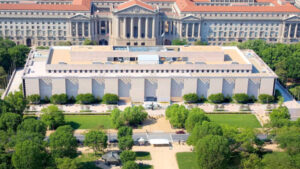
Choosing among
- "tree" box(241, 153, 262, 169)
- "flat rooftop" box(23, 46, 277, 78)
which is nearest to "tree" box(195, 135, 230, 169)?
"tree" box(241, 153, 262, 169)

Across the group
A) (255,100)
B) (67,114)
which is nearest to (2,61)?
(67,114)

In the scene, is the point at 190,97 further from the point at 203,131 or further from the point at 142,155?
the point at 142,155

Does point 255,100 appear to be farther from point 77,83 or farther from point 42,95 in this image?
point 42,95

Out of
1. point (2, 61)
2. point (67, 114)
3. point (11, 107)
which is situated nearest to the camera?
point (11, 107)

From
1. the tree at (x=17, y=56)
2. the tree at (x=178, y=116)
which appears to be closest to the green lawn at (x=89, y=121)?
the tree at (x=178, y=116)

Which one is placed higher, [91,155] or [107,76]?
[107,76]

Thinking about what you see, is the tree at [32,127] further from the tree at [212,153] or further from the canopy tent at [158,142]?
the tree at [212,153]

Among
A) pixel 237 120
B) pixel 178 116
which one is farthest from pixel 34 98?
pixel 237 120
